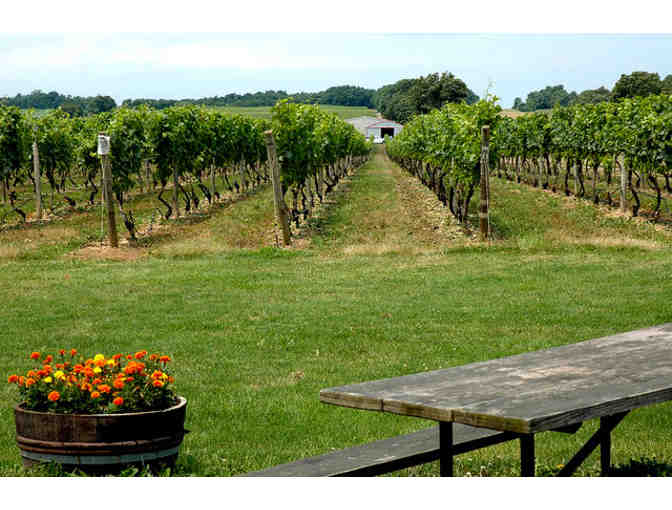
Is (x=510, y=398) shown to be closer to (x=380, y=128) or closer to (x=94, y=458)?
(x=94, y=458)

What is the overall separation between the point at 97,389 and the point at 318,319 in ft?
18.0

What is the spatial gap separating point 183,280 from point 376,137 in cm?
10761

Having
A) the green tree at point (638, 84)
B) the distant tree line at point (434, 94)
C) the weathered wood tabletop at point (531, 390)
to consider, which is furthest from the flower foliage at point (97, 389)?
the distant tree line at point (434, 94)

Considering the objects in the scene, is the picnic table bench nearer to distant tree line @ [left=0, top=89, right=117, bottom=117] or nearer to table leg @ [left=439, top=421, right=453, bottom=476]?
table leg @ [left=439, top=421, right=453, bottom=476]

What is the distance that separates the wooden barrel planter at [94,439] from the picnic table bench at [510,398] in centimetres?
56

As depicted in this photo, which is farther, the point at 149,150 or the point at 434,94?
the point at 434,94

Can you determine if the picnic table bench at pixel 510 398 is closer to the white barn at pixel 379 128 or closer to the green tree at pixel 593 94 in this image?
the green tree at pixel 593 94

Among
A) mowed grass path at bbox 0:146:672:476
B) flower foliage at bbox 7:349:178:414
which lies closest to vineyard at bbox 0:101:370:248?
mowed grass path at bbox 0:146:672:476

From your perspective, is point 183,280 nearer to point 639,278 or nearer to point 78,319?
point 78,319

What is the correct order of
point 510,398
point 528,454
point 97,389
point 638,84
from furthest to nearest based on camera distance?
point 638,84, point 97,389, point 528,454, point 510,398

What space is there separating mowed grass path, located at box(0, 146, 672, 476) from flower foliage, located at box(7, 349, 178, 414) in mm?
670

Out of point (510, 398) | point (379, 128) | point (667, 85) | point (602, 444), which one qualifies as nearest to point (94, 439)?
point (510, 398)

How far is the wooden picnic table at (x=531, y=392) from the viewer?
2.98 metres

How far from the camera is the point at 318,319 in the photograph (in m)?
9.34
